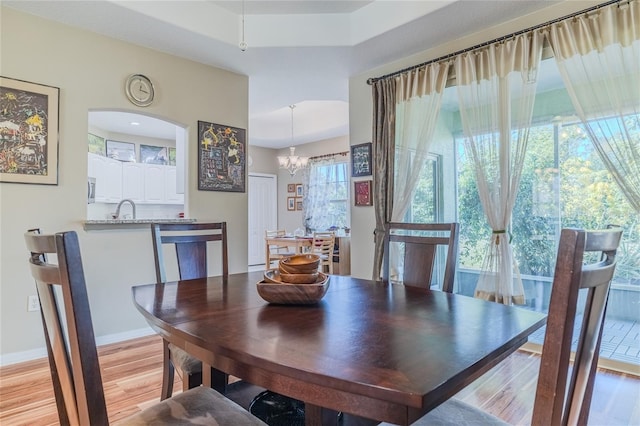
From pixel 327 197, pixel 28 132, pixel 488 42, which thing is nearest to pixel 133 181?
pixel 327 197

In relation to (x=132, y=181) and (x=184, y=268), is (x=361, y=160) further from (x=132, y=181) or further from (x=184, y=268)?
(x=132, y=181)

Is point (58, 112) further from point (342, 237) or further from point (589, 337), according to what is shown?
point (342, 237)

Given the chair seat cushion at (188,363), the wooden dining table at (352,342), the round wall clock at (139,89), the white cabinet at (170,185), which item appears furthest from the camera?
the white cabinet at (170,185)

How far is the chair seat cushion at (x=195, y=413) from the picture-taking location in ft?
3.57

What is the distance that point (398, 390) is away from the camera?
66 centimetres

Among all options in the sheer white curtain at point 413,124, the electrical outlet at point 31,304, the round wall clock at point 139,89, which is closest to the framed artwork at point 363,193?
the sheer white curtain at point 413,124

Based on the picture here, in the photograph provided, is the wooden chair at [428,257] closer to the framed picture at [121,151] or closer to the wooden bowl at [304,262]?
the wooden bowl at [304,262]

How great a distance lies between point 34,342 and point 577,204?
469 centimetres

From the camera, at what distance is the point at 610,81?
2273 mm

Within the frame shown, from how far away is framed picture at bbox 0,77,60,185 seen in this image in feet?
8.54

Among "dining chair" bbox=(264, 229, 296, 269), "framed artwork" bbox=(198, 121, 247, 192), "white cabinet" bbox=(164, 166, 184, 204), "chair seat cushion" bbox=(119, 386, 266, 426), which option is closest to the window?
A: "dining chair" bbox=(264, 229, 296, 269)

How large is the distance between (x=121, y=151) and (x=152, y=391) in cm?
568

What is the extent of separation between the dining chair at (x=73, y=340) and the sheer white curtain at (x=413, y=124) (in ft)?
8.92

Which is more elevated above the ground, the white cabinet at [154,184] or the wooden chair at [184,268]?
the white cabinet at [154,184]
